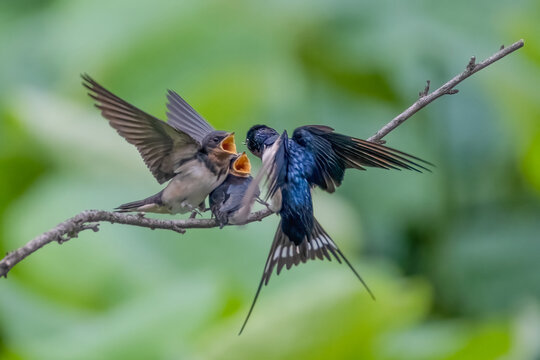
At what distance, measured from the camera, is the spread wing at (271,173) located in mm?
966

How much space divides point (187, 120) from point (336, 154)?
39 centimetres

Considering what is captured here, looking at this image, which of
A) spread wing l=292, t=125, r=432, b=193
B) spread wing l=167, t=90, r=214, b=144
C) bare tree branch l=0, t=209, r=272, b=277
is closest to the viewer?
bare tree branch l=0, t=209, r=272, b=277

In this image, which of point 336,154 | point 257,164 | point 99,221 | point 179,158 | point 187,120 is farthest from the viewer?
point 257,164

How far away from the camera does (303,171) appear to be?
4.15 feet

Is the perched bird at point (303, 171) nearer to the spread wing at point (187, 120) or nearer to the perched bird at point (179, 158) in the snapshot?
the perched bird at point (179, 158)

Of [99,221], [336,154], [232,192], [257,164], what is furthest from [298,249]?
[257,164]

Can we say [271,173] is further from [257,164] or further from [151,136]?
[257,164]

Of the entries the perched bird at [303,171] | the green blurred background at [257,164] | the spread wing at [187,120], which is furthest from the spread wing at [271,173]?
the green blurred background at [257,164]

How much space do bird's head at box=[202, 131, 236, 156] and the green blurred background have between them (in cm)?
109

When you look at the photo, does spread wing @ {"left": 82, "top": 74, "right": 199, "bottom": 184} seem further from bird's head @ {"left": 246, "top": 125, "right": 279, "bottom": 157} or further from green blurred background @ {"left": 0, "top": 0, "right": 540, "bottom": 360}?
green blurred background @ {"left": 0, "top": 0, "right": 540, "bottom": 360}

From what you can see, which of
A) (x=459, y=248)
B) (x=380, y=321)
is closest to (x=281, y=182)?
(x=380, y=321)

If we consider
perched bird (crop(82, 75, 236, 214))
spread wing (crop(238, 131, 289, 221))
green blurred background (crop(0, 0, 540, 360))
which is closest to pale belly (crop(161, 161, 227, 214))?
perched bird (crop(82, 75, 236, 214))

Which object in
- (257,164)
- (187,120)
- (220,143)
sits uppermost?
(257,164)

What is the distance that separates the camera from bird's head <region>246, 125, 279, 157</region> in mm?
1246
